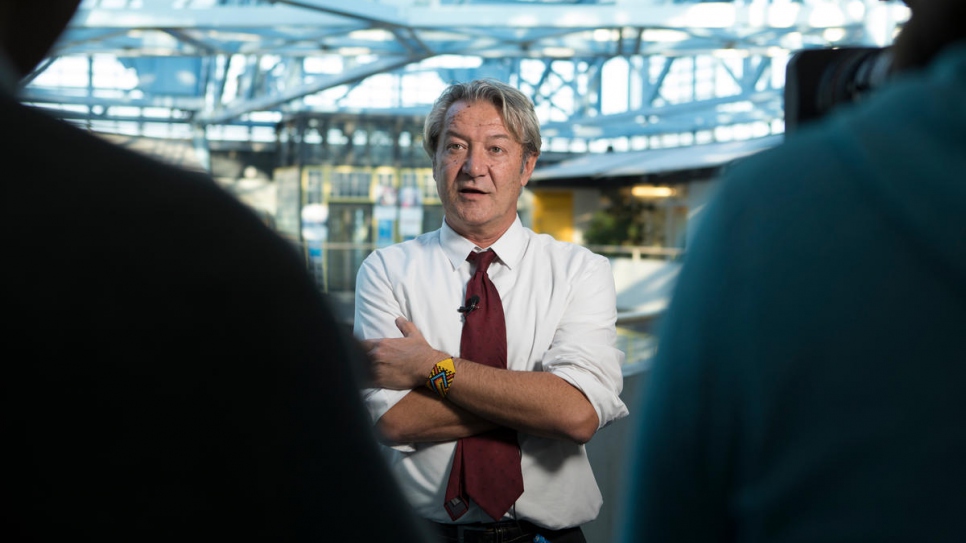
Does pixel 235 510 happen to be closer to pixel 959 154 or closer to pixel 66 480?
pixel 66 480

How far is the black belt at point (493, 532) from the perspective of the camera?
1969 millimetres

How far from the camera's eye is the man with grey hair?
1.96 m

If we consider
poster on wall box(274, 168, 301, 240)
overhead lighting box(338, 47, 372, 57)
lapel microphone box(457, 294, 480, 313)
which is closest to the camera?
lapel microphone box(457, 294, 480, 313)

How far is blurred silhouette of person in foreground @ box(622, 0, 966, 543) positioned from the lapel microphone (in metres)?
1.41

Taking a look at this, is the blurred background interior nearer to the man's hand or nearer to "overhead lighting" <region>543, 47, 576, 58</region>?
"overhead lighting" <region>543, 47, 576, 58</region>

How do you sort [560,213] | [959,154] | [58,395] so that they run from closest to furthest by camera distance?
[58,395] → [959,154] → [560,213]

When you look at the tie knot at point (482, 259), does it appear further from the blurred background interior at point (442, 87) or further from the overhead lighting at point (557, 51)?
the overhead lighting at point (557, 51)

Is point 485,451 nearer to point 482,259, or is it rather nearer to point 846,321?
point 482,259

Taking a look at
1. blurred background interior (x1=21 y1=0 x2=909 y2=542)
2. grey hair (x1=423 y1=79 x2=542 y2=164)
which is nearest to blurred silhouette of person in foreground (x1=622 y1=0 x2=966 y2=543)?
grey hair (x1=423 y1=79 x2=542 y2=164)

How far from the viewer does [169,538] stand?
0.56m

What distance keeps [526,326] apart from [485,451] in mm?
337

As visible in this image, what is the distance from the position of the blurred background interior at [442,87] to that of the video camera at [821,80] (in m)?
3.12

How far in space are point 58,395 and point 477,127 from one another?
1.91 m

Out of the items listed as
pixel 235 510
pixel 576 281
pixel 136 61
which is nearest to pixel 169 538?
pixel 235 510
